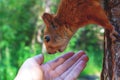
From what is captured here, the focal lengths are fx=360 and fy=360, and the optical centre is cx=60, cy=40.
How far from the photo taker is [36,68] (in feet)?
6.98

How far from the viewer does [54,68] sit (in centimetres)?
229

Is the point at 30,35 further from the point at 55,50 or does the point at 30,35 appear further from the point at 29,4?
the point at 55,50

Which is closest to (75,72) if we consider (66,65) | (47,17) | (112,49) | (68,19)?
(66,65)

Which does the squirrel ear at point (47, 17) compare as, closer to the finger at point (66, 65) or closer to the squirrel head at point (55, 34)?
the squirrel head at point (55, 34)

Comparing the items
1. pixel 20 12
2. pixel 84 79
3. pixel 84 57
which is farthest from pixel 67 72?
pixel 20 12

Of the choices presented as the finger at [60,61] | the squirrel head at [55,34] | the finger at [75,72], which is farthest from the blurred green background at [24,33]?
the finger at [75,72]

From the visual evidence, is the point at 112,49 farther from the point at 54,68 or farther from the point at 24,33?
the point at 24,33

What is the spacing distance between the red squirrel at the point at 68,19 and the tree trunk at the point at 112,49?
100 mm

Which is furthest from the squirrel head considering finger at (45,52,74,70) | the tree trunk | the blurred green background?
the blurred green background

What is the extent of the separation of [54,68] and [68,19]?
54 cm

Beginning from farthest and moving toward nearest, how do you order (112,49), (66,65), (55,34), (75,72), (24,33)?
(24,33), (55,34), (66,65), (75,72), (112,49)

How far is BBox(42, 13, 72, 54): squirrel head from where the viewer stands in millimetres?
2811

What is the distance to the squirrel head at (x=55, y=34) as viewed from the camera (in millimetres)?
2811

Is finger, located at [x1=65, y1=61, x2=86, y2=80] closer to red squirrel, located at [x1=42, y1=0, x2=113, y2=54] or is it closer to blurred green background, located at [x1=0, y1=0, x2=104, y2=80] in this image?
red squirrel, located at [x1=42, y1=0, x2=113, y2=54]
